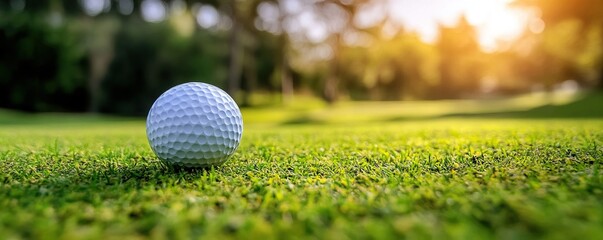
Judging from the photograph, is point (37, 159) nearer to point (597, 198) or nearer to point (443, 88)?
point (597, 198)

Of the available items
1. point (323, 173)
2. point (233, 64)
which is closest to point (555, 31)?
point (233, 64)

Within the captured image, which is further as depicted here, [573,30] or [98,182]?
[573,30]

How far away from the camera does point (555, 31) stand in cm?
2606

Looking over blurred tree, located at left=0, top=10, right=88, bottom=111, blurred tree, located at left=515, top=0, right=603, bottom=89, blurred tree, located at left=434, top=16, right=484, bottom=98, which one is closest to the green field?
blurred tree, located at left=0, top=10, right=88, bottom=111

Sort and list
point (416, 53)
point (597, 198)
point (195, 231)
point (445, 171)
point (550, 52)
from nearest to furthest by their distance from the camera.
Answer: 1. point (195, 231)
2. point (597, 198)
3. point (445, 171)
4. point (550, 52)
5. point (416, 53)

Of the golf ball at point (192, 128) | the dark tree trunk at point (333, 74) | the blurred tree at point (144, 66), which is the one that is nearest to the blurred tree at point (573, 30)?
the dark tree trunk at point (333, 74)

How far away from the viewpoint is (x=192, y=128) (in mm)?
3342

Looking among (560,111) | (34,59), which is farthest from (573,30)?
(34,59)

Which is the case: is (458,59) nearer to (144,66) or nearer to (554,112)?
(554,112)

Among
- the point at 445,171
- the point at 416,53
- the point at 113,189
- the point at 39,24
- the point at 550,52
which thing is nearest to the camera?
the point at 113,189

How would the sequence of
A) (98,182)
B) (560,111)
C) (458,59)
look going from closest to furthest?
(98,182) < (560,111) < (458,59)

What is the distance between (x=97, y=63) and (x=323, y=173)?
24.9m

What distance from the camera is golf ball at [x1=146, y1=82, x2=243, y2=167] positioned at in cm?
332

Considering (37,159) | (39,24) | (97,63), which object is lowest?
(37,159)
